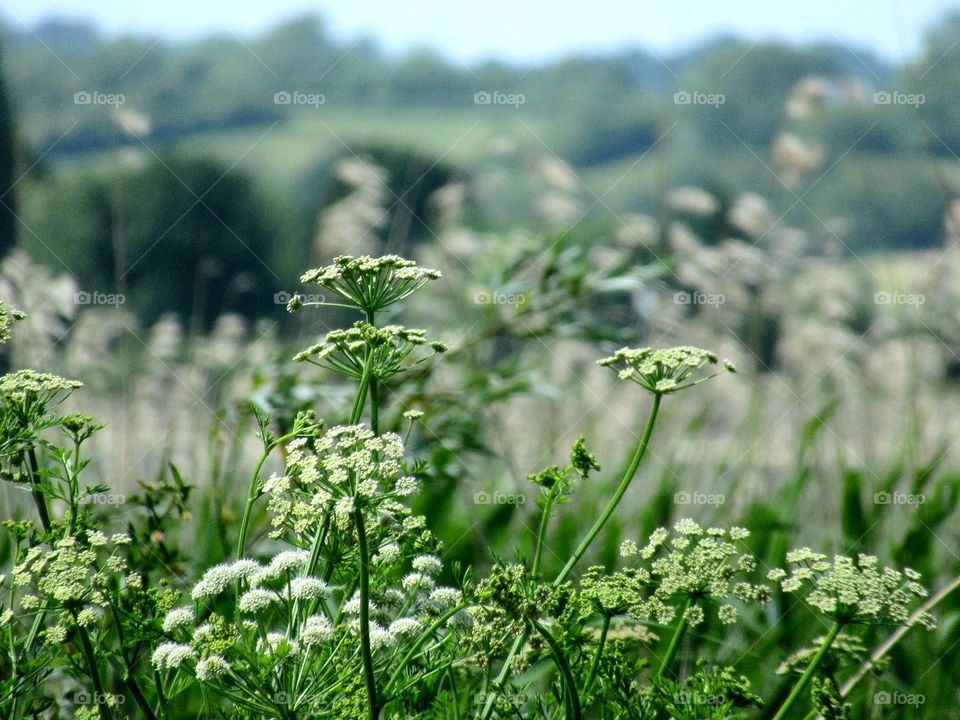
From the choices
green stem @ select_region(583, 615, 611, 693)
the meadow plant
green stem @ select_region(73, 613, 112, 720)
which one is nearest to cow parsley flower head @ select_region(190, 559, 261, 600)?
the meadow plant

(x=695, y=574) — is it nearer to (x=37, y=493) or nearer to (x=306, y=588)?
(x=306, y=588)

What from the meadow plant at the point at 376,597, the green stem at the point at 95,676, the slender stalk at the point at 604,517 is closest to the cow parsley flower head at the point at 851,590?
the meadow plant at the point at 376,597

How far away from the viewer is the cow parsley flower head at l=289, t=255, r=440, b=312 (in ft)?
3.49

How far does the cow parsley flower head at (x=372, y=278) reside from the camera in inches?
41.9

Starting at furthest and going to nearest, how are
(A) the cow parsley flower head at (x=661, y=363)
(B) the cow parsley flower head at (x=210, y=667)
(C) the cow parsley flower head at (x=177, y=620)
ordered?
(A) the cow parsley flower head at (x=661, y=363) → (C) the cow parsley flower head at (x=177, y=620) → (B) the cow parsley flower head at (x=210, y=667)

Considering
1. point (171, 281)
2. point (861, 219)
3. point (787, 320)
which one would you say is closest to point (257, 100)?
point (171, 281)

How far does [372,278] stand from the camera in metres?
1.11

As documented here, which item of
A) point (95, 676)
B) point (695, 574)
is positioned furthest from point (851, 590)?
point (95, 676)

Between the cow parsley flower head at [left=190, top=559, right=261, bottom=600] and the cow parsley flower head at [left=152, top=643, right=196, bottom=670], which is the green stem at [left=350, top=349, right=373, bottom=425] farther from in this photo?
the cow parsley flower head at [left=152, top=643, right=196, bottom=670]

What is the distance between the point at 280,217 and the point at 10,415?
83.1 feet

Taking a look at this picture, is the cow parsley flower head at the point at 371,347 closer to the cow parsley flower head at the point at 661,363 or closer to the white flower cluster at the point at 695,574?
the cow parsley flower head at the point at 661,363

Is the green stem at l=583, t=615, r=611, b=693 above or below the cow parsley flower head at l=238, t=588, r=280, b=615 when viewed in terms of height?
below

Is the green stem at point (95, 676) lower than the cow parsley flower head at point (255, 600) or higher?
lower

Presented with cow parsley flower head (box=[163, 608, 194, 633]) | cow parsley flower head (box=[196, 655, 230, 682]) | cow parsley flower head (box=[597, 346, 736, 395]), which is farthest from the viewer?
cow parsley flower head (box=[597, 346, 736, 395])
